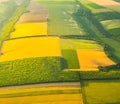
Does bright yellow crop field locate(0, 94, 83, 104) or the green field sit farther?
the green field

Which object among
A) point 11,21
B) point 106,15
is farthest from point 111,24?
point 11,21

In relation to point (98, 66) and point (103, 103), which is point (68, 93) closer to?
point (103, 103)

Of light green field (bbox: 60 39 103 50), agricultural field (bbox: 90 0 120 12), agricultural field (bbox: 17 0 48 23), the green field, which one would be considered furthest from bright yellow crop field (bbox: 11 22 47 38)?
the green field

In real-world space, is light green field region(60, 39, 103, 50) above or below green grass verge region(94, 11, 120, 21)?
below

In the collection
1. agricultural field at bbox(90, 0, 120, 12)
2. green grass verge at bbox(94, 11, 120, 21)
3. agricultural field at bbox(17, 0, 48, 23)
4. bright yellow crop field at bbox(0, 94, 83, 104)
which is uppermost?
agricultural field at bbox(90, 0, 120, 12)

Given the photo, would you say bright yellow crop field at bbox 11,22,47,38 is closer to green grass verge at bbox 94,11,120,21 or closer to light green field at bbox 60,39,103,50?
light green field at bbox 60,39,103,50

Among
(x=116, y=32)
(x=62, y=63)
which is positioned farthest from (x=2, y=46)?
(x=116, y=32)

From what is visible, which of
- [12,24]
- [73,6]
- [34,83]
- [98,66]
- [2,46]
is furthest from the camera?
[73,6]

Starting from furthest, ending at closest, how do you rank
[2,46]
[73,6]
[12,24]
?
[73,6]
[12,24]
[2,46]

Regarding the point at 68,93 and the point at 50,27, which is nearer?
the point at 68,93
